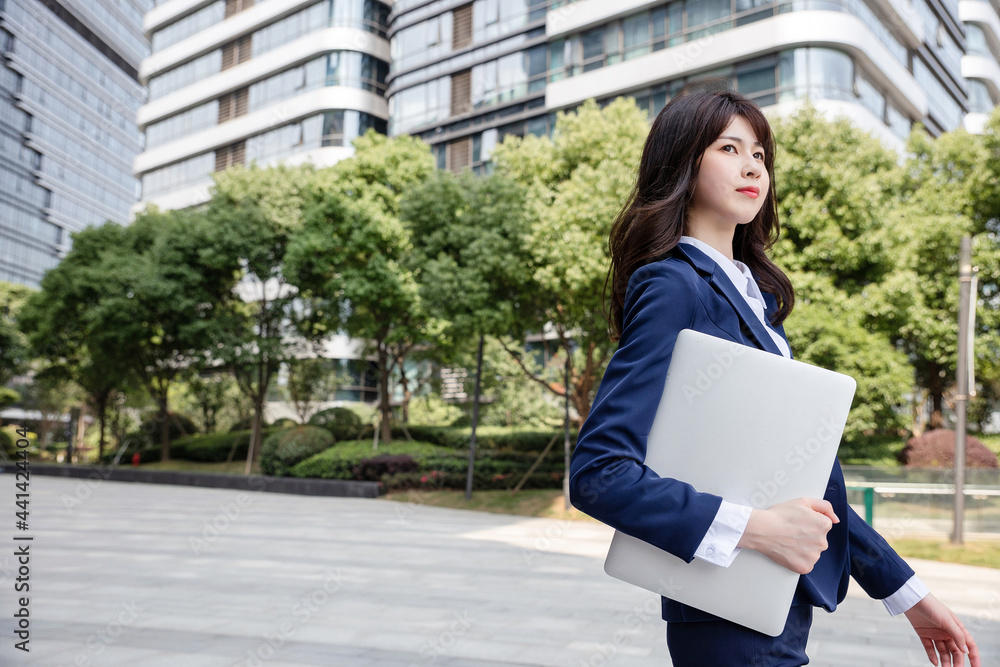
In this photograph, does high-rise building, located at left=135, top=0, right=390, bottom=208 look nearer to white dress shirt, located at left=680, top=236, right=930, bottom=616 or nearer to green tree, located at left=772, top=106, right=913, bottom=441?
green tree, located at left=772, top=106, right=913, bottom=441

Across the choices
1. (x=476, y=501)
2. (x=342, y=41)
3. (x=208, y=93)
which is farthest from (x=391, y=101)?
(x=476, y=501)

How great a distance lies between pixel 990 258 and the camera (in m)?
17.0

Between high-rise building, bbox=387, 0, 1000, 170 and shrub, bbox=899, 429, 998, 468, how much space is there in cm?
977

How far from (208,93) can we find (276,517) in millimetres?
34577

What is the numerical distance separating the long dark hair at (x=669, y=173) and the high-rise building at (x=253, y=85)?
3683cm

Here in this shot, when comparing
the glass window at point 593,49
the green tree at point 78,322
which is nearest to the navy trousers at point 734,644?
the green tree at point 78,322

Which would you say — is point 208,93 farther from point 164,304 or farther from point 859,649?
point 859,649

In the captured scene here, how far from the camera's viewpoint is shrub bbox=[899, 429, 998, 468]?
1631cm

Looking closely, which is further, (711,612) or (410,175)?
(410,175)

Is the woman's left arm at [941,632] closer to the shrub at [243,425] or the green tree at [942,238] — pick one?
the green tree at [942,238]

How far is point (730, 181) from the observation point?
4.99ft

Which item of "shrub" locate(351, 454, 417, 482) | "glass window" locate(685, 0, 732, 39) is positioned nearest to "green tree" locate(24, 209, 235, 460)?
"shrub" locate(351, 454, 417, 482)

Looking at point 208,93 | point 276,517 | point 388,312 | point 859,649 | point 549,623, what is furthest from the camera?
point 208,93

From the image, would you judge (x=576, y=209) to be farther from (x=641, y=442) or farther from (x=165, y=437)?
(x=165, y=437)
